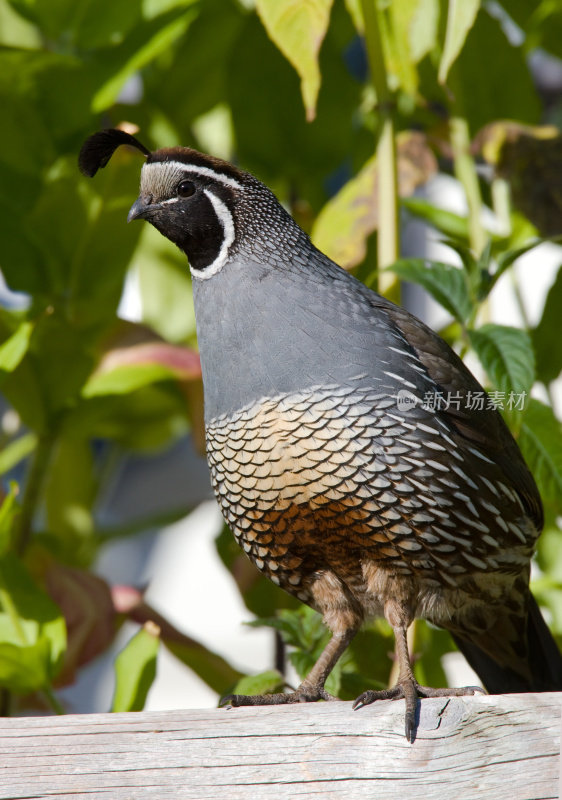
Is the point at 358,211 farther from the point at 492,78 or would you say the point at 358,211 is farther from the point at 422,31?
the point at 492,78

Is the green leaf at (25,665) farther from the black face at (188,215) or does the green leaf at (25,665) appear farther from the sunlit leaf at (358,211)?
the sunlit leaf at (358,211)

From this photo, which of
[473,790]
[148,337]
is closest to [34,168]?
[148,337]

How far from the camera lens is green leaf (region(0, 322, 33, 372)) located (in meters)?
1.98

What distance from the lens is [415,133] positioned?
2334 mm

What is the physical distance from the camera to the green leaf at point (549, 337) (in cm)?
215

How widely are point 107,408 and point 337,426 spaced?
960mm

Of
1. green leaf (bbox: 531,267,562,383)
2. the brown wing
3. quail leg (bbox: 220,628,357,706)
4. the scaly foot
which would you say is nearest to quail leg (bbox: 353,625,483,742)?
the scaly foot

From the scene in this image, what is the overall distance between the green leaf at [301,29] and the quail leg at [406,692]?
860 millimetres

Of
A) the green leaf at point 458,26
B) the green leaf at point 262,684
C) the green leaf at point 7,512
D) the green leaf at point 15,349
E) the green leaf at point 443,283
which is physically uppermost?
the green leaf at point 458,26

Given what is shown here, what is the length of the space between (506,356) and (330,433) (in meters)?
0.33

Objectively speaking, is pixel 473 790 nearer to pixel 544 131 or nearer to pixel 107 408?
pixel 107 408

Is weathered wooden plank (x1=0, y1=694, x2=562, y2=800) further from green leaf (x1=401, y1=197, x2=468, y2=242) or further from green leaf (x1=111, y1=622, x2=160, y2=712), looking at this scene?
green leaf (x1=401, y1=197, x2=468, y2=242)

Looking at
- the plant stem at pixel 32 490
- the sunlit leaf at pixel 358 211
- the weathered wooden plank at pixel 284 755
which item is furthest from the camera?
the plant stem at pixel 32 490

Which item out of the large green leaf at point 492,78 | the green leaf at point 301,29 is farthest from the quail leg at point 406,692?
the large green leaf at point 492,78
